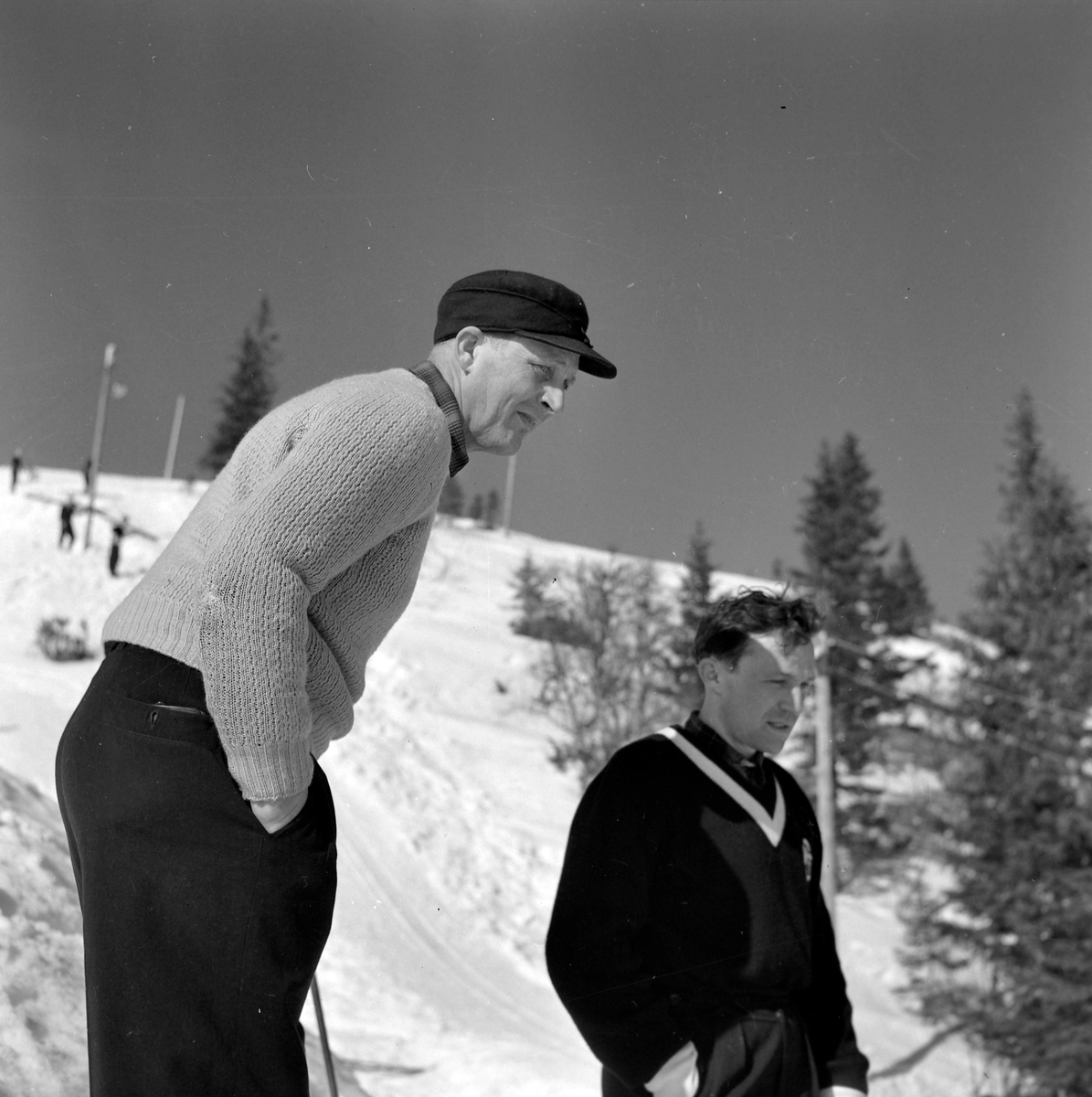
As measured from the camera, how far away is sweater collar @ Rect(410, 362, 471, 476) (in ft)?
3.97

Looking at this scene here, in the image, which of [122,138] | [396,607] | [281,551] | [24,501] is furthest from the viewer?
[24,501]

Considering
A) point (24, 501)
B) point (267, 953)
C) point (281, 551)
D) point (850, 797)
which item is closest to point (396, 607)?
point (281, 551)

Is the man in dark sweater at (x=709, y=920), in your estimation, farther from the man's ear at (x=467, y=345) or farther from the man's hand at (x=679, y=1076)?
the man's ear at (x=467, y=345)

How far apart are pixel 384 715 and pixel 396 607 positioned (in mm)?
12336

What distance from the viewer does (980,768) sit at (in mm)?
17969

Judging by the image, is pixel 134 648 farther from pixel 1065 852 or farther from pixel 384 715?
pixel 1065 852

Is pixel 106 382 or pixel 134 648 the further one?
pixel 106 382

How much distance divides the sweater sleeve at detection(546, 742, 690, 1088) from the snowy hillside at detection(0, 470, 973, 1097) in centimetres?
68

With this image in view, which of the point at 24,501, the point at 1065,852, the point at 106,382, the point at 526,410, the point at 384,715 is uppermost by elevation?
the point at 24,501

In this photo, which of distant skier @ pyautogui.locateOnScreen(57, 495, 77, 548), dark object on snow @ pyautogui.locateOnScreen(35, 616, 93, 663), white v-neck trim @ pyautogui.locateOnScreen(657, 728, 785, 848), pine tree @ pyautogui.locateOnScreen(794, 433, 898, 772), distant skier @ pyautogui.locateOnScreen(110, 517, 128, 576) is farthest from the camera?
pine tree @ pyautogui.locateOnScreen(794, 433, 898, 772)

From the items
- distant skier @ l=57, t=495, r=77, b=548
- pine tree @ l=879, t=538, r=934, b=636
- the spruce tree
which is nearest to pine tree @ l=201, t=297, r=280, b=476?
pine tree @ l=879, t=538, r=934, b=636

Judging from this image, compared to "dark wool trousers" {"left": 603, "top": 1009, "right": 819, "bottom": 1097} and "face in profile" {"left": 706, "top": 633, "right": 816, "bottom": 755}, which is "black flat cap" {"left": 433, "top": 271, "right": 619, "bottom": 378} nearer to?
"face in profile" {"left": 706, "top": 633, "right": 816, "bottom": 755}

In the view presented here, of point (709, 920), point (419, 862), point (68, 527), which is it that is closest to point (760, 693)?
point (709, 920)

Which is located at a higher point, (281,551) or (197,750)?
(281,551)
